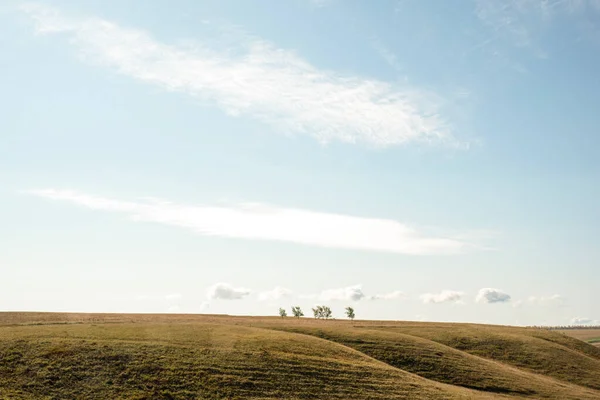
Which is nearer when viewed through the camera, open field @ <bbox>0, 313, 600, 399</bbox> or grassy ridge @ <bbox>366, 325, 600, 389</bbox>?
open field @ <bbox>0, 313, 600, 399</bbox>

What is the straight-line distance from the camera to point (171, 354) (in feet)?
178

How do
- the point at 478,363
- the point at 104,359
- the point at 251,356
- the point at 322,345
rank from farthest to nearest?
1. the point at 478,363
2. the point at 322,345
3. the point at 251,356
4. the point at 104,359

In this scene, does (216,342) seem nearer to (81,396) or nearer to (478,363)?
(81,396)

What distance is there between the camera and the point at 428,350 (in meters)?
71.8

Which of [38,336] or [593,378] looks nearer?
[38,336]

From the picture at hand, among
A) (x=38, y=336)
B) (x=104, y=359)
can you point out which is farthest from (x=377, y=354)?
(x=38, y=336)

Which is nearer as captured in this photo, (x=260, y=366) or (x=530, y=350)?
(x=260, y=366)

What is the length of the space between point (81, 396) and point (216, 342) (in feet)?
59.5

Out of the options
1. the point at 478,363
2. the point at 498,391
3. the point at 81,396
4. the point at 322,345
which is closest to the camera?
the point at 81,396

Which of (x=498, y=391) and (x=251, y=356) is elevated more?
(x=251, y=356)

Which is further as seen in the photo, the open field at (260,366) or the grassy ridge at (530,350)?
the grassy ridge at (530,350)

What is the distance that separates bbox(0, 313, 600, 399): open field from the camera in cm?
4781

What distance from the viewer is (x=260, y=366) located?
178 feet

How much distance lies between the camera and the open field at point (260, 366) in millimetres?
47812
